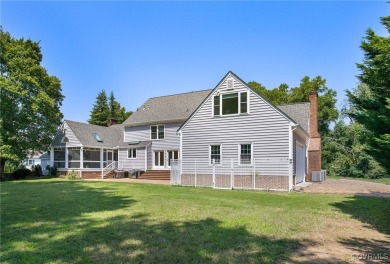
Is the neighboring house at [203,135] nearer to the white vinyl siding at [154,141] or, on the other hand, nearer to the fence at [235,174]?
the white vinyl siding at [154,141]

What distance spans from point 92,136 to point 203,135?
1749 centimetres

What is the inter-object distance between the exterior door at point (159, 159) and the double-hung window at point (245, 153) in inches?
474

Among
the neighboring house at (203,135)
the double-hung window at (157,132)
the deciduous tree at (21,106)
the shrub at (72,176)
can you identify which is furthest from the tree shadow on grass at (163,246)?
the deciduous tree at (21,106)

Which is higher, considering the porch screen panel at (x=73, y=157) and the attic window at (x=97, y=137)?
the attic window at (x=97, y=137)

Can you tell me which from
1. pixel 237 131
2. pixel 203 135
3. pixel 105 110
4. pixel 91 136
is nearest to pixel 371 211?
pixel 237 131

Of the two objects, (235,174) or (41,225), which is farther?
(235,174)

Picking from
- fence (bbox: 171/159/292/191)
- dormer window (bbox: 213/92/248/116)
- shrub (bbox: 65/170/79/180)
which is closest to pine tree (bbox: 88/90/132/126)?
shrub (bbox: 65/170/79/180)

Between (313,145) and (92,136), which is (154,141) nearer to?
(92,136)

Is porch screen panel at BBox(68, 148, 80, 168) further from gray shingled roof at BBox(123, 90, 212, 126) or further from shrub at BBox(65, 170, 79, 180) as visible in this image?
gray shingled roof at BBox(123, 90, 212, 126)

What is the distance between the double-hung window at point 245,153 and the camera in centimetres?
1811

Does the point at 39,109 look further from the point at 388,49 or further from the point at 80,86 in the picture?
the point at 388,49

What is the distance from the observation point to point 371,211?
9.23 m

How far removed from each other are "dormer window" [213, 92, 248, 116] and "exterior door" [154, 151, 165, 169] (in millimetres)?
11205

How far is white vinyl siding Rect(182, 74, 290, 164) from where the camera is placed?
17250 millimetres
